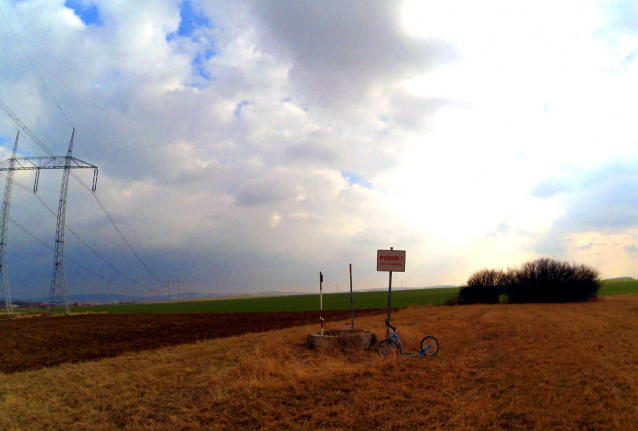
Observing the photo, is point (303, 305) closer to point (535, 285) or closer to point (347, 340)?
point (535, 285)

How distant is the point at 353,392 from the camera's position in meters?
8.15

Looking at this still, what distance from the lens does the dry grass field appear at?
683cm

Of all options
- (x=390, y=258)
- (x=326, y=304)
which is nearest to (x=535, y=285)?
(x=326, y=304)

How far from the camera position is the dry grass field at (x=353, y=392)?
22.4 feet

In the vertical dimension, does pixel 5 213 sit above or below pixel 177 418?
above

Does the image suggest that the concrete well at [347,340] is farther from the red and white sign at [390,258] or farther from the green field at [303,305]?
the green field at [303,305]

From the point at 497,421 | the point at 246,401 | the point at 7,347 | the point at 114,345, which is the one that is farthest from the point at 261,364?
the point at 7,347

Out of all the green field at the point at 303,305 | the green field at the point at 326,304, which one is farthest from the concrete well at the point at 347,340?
the green field at the point at 303,305

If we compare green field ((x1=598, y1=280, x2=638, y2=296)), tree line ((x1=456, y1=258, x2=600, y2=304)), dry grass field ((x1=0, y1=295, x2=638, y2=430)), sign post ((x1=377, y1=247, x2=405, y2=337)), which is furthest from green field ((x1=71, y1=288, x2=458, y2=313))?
dry grass field ((x1=0, y1=295, x2=638, y2=430))

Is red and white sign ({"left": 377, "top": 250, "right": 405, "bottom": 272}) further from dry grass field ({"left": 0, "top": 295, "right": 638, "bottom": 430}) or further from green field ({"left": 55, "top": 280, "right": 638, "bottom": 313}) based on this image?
green field ({"left": 55, "top": 280, "right": 638, "bottom": 313})

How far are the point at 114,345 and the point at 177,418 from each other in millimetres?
17630

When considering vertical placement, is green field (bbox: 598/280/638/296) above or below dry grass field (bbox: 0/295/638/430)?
below

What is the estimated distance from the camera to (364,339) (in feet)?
42.6

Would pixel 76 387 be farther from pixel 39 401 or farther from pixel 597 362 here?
pixel 597 362
